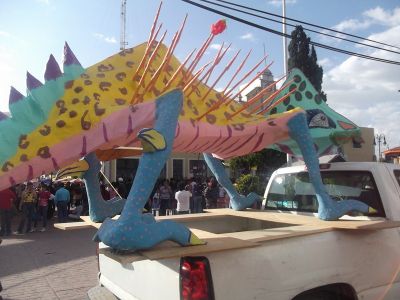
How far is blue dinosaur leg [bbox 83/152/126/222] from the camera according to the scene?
11.3 ft

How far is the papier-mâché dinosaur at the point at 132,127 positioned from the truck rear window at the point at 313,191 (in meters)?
0.21

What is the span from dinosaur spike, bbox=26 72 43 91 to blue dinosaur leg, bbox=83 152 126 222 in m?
0.73

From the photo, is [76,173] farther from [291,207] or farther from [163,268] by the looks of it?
[291,207]

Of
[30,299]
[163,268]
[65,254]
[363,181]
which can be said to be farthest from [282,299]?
[65,254]

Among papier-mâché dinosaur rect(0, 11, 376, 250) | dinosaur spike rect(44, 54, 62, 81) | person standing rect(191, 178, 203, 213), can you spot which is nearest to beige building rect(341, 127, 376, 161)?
person standing rect(191, 178, 203, 213)

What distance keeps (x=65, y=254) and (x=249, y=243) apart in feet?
21.0

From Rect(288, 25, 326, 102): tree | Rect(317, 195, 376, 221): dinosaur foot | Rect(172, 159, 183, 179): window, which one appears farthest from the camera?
Rect(172, 159, 183, 179): window

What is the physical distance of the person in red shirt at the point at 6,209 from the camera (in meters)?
9.78

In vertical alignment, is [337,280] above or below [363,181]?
below

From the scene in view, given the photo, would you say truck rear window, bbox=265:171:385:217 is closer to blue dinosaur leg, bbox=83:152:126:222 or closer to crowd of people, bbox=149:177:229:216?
blue dinosaur leg, bbox=83:152:126:222

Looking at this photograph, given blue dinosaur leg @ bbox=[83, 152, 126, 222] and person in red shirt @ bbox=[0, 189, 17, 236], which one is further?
person in red shirt @ bbox=[0, 189, 17, 236]

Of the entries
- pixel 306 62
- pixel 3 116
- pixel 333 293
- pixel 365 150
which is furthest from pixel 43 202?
pixel 365 150

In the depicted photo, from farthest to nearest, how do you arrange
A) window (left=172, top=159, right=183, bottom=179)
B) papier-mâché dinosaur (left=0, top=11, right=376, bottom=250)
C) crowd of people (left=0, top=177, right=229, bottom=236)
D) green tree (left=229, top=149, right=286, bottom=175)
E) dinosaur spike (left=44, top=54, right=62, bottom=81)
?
window (left=172, top=159, right=183, bottom=179) < green tree (left=229, top=149, right=286, bottom=175) < crowd of people (left=0, top=177, right=229, bottom=236) < dinosaur spike (left=44, top=54, right=62, bottom=81) < papier-mâché dinosaur (left=0, top=11, right=376, bottom=250)

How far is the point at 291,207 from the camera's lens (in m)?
4.09
